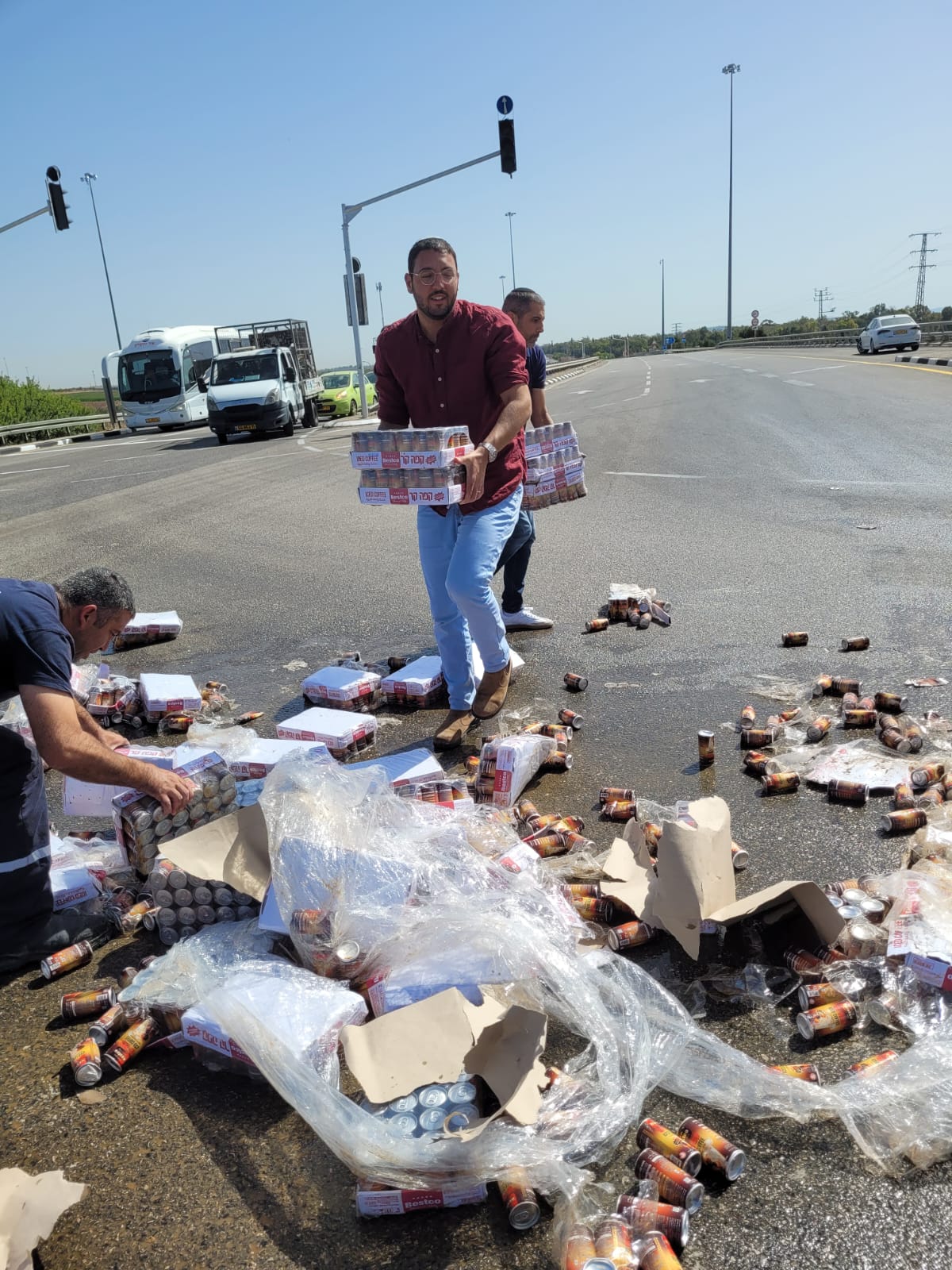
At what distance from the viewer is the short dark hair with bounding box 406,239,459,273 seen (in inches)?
169

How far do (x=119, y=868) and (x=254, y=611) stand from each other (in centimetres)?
401

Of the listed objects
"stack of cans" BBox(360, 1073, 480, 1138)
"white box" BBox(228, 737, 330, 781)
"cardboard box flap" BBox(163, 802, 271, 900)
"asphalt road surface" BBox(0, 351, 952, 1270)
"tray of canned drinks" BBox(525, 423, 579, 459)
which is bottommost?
"asphalt road surface" BBox(0, 351, 952, 1270)

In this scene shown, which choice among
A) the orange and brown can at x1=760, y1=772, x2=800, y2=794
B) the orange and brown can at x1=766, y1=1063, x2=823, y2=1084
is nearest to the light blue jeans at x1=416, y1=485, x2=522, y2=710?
the orange and brown can at x1=760, y1=772, x2=800, y2=794

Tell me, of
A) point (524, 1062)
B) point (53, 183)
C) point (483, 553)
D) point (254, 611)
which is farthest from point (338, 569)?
point (53, 183)

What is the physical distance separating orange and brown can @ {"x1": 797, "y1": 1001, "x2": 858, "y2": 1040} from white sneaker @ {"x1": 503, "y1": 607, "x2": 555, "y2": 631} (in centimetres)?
405

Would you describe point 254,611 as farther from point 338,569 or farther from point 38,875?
point 38,875

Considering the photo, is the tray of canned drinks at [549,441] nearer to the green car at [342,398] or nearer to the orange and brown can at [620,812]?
the orange and brown can at [620,812]

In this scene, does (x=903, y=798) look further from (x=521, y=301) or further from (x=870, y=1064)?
(x=521, y=301)

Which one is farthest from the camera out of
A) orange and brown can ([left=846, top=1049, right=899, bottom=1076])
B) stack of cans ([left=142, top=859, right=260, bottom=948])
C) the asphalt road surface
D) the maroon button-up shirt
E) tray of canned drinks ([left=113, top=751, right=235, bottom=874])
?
the maroon button-up shirt

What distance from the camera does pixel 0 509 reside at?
13.7 m

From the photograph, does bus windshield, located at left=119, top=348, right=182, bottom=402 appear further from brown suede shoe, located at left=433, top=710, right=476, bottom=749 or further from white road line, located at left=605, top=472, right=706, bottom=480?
brown suede shoe, located at left=433, top=710, right=476, bottom=749

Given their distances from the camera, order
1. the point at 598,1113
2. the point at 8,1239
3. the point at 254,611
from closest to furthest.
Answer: the point at 8,1239 → the point at 598,1113 → the point at 254,611

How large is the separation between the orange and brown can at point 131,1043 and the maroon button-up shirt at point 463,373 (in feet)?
8.87

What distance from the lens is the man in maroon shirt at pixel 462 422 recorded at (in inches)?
175
